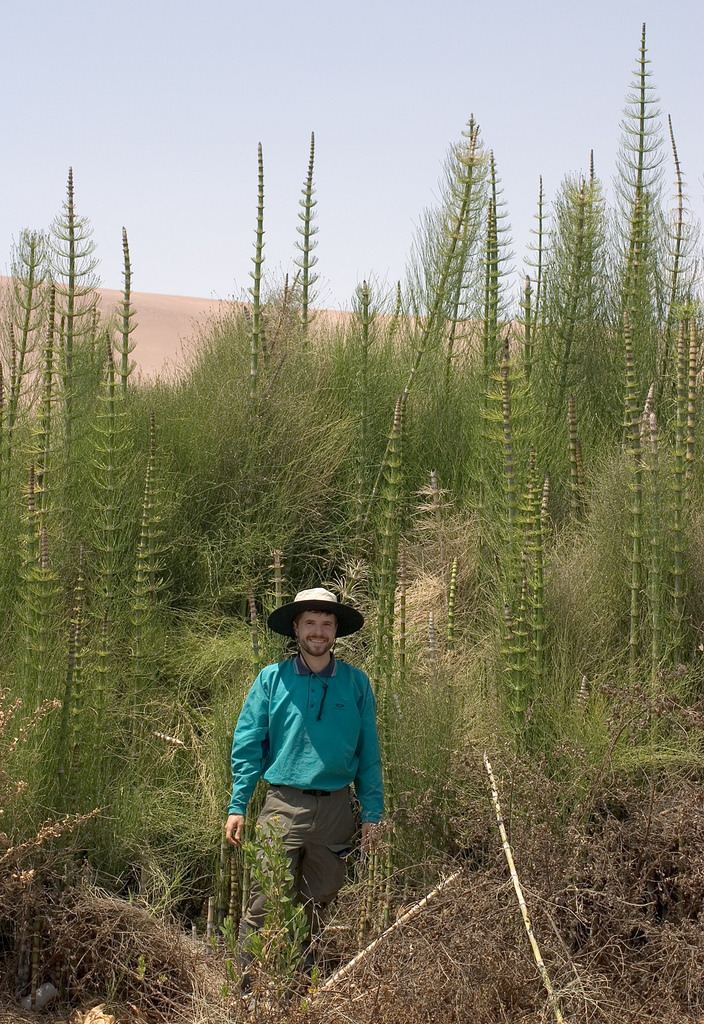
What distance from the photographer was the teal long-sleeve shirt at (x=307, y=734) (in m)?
5.68

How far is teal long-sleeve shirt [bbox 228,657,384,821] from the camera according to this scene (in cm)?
568

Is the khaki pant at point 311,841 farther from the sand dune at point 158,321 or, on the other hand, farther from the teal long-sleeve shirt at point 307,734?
the sand dune at point 158,321

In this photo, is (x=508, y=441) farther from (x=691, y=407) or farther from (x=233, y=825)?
(x=233, y=825)

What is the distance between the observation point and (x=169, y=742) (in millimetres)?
7648

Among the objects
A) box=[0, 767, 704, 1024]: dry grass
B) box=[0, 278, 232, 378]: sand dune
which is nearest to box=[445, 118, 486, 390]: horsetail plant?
box=[0, 767, 704, 1024]: dry grass

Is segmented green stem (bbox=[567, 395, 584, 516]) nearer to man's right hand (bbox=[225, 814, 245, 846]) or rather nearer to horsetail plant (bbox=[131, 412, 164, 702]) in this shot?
horsetail plant (bbox=[131, 412, 164, 702])

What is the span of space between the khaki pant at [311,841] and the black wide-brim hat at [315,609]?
0.74m

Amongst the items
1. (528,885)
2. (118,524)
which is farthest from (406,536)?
(528,885)

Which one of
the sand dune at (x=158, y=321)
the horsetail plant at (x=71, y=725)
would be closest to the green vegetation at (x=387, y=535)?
the horsetail plant at (x=71, y=725)

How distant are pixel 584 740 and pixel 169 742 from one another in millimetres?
2493

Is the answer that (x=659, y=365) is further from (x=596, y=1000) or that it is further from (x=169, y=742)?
(x=596, y=1000)

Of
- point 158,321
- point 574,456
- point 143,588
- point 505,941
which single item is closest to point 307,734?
point 505,941

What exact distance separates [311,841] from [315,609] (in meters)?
1.04

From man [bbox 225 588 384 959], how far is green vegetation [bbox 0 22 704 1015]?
278 mm
